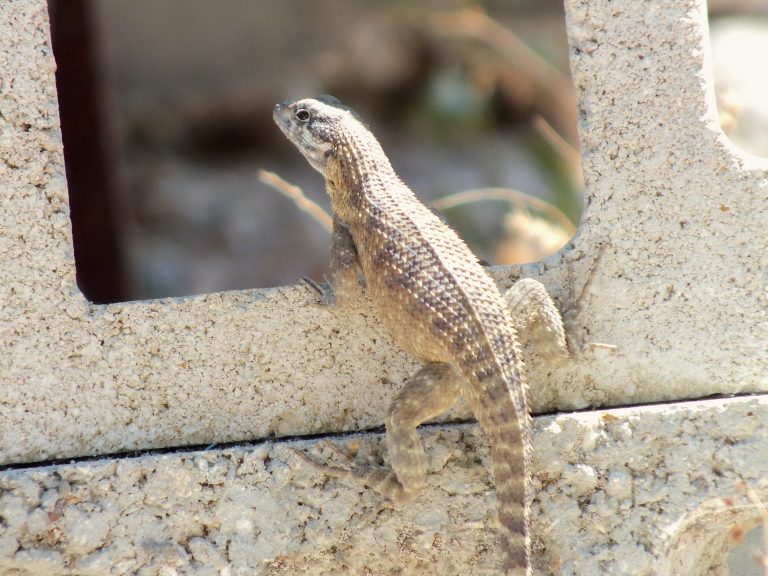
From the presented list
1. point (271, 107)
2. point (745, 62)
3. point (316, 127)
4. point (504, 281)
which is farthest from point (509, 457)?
point (271, 107)

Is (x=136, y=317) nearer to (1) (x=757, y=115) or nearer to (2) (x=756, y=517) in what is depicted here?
(2) (x=756, y=517)

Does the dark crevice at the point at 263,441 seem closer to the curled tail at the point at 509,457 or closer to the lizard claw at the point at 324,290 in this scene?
the curled tail at the point at 509,457

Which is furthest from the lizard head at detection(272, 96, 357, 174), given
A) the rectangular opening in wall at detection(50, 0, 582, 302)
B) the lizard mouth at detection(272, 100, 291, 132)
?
the rectangular opening in wall at detection(50, 0, 582, 302)

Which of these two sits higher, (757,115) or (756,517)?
(757,115)

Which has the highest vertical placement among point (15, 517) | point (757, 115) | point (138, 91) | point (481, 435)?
point (757, 115)

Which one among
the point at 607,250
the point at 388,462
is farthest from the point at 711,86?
the point at 388,462

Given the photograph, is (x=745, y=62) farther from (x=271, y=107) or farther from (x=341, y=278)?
(x=341, y=278)
